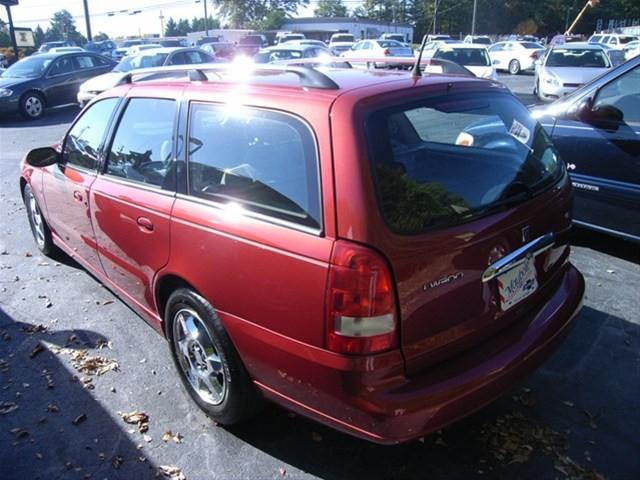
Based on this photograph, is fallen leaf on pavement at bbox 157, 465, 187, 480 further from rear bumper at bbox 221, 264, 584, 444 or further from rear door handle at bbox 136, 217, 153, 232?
rear door handle at bbox 136, 217, 153, 232

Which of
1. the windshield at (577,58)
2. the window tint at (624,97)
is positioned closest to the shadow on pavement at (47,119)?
the windshield at (577,58)

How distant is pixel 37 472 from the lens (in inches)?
104

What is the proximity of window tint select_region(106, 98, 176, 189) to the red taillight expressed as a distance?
1253mm

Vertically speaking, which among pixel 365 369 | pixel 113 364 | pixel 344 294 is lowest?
pixel 113 364

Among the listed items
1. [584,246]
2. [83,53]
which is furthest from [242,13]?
[584,246]

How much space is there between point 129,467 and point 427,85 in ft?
7.52

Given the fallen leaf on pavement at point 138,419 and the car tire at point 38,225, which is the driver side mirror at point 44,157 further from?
the fallen leaf on pavement at point 138,419

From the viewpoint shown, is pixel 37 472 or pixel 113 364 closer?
pixel 37 472

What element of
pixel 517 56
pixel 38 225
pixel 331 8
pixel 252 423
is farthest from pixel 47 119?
pixel 331 8

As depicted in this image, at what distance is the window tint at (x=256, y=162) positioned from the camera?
2242mm

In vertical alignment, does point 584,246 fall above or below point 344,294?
below

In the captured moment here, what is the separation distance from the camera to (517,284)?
252cm

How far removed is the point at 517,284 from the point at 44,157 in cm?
363

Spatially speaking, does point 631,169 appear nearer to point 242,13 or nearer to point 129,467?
point 129,467
